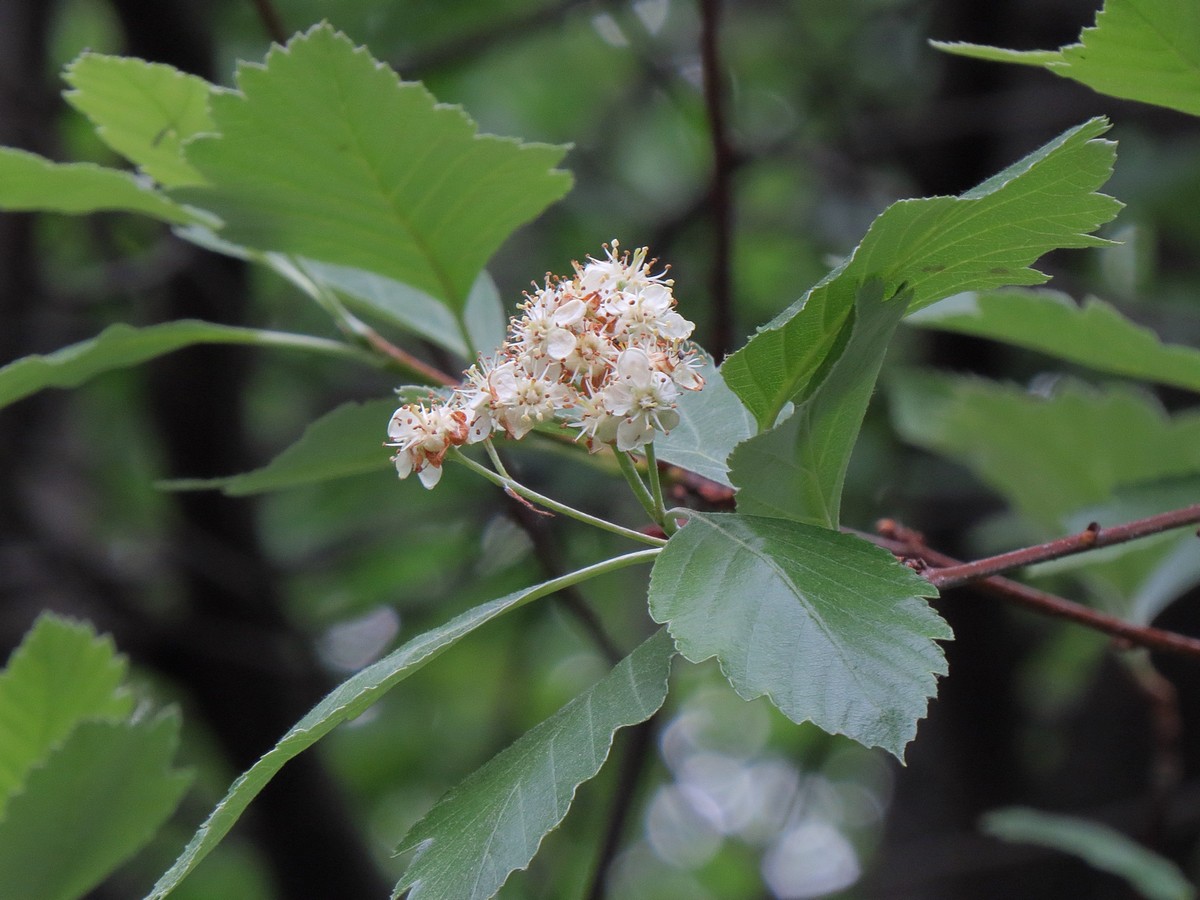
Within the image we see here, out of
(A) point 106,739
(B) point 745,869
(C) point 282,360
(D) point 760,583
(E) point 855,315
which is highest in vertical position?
(E) point 855,315

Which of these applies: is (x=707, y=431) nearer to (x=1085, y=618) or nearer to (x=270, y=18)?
(x=1085, y=618)

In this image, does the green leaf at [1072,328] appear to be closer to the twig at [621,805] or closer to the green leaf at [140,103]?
the twig at [621,805]

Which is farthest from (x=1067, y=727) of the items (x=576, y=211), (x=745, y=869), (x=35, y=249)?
(x=35, y=249)

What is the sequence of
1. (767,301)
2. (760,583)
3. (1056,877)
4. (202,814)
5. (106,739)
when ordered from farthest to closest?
(767,301) → (202,814) → (1056,877) → (106,739) → (760,583)

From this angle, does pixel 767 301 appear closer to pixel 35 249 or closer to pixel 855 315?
pixel 35 249

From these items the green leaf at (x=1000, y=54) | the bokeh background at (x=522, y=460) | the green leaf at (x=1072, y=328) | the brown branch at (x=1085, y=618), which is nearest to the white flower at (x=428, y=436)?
the brown branch at (x=1085, y=618)

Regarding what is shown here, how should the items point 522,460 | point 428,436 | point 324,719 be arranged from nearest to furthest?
point 324,719 → point 428,436 → point 522,460

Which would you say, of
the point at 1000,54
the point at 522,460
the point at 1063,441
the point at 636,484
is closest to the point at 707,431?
the point at 636,484
